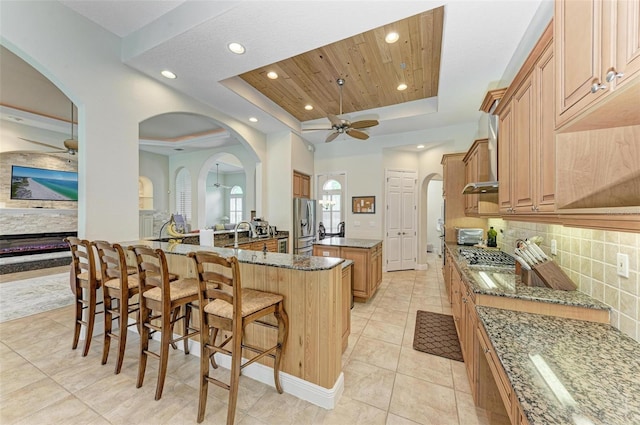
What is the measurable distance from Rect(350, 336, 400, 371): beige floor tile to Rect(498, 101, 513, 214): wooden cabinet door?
1.70 meters

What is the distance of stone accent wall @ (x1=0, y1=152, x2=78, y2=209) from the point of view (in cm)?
532

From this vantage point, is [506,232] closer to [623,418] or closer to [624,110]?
[624,110]

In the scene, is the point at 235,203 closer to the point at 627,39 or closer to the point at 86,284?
the point at 86,284

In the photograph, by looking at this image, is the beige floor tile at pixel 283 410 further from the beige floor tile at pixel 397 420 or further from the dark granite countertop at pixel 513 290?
the dark granite countertop at pixel 513 290

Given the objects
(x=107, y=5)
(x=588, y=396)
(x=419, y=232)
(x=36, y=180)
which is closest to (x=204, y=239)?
(x=107, y=5)

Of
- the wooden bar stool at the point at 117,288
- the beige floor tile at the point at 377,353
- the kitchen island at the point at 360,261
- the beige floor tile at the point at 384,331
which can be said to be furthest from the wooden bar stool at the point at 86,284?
the beige floor tile at the point at 384,331

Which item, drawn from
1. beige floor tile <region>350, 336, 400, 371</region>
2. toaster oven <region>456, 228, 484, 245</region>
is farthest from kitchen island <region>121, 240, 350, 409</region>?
toaster oven <region>456, 228, 484, 245</region>

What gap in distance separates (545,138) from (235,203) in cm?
1211

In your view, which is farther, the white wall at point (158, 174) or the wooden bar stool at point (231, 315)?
the white wall at point (158, 174)

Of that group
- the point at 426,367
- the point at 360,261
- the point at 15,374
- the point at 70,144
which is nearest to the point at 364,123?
the point at 360,261

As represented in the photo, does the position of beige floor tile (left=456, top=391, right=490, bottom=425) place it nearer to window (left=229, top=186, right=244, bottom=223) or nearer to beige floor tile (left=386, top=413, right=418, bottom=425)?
beige floor tile (left=386, top=413, right=418, bottom=425)

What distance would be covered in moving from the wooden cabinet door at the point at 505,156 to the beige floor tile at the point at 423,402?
1564 mm

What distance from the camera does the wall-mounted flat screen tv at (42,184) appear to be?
18.0ft

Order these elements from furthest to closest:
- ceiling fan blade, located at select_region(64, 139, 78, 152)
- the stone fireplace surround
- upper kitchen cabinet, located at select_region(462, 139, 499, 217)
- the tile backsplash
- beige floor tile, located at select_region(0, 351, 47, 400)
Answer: the stone fireplace surround < ceiling fan blade, located at select_region(64, 139, 78, 152) < upper kitchen cabinet, located at select_region(462, 139, 499, 217) < beige floor tile, located at select_region(0, 351, 47, 400) < the tile backsplash
